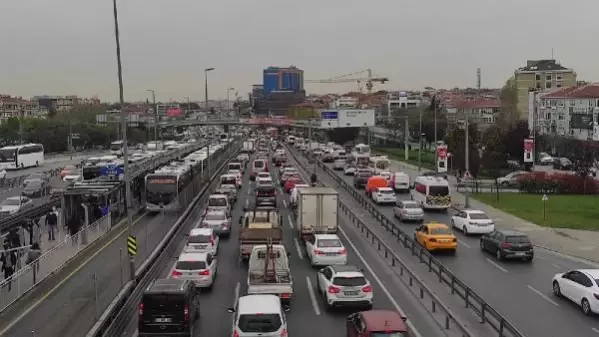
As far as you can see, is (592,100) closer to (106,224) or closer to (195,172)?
(195,172)

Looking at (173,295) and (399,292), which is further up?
(173,295)

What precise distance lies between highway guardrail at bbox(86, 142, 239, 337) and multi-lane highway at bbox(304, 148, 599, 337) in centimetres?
968

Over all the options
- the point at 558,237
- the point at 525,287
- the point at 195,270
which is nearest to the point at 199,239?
the point at 195,270

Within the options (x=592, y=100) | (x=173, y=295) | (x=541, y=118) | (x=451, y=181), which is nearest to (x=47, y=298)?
(x=173, y=295)

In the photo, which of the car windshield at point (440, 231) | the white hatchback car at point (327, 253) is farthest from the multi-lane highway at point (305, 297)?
the car windshield at point (440, 231)

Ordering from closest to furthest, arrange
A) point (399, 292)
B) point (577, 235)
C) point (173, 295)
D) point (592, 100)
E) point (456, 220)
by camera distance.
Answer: point (173, 295) → point (399, 292) → point (577, 235) → point (456, 220) → point (592, 100)

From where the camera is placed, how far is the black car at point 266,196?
142 feet

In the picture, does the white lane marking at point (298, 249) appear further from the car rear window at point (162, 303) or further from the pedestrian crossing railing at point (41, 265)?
the car rear window at point (162, 303)

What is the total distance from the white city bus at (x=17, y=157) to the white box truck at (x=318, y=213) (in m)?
62.6

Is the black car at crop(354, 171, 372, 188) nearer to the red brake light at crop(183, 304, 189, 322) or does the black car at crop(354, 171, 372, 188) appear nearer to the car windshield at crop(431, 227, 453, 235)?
the car windshield at crop(431, 227, 453, 235)

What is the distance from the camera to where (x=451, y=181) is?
214 ft

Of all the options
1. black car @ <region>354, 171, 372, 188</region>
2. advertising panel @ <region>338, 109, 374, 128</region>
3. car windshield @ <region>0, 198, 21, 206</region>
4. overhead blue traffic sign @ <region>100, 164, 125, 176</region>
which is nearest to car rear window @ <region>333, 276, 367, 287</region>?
overhead blue traffic sign @ <region>100, 164, 125, 176</region>

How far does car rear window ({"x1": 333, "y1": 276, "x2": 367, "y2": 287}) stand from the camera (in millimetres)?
19578

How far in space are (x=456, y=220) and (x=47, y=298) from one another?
2176cm
